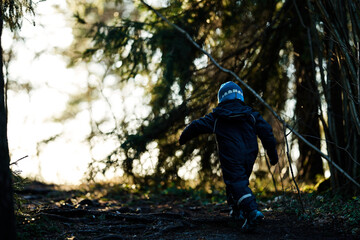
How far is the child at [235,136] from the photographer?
4.20 m

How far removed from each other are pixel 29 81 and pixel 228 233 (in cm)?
1146

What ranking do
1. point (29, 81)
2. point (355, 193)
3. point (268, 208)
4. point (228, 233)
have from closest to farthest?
point (228, 233) < point (355, 193) < point (268, 208) < point (29, 81)

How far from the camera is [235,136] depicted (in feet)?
14.2

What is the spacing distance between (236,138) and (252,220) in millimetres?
998

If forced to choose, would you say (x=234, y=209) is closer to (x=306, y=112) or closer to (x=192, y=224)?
(x=192, y=224)

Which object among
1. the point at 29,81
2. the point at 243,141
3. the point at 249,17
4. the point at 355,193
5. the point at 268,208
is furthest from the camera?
the point at 29,81

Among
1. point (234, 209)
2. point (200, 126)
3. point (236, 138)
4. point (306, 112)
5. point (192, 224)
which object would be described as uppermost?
point (306, 112)

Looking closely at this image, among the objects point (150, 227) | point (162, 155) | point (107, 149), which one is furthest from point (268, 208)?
point (107, 149)

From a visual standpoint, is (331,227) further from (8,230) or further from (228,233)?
(8,230)

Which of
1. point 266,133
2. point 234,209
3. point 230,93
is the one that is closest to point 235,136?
point 266,133

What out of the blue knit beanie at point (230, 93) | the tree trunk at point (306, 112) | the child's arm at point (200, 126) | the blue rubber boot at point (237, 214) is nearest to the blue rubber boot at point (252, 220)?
the blue rubber boot at point (237, 214)

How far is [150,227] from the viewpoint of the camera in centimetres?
438

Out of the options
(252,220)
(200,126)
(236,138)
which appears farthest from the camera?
(200,126)

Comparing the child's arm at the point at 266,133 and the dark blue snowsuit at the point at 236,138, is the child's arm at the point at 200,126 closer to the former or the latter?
the dark blue snowsuit at the point at 236,138
